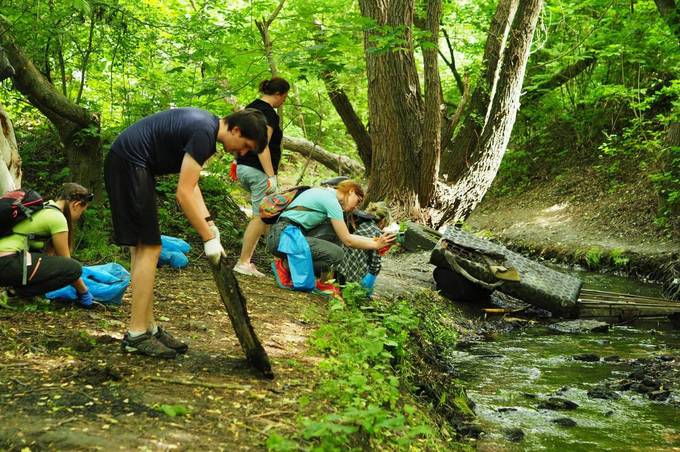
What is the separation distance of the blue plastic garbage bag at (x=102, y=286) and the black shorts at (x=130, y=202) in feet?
→ 4.79

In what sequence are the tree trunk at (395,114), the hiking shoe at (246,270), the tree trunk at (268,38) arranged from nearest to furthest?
1. the hiking shoe at (246,270)
2. the tree trunk at (268,38)
3. the tree trunk at (395,114)

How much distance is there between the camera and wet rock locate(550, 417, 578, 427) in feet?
15.9

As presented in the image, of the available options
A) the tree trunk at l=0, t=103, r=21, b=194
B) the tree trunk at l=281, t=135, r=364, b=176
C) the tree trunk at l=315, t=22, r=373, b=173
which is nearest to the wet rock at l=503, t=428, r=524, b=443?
the tree trunk at l=0, t=103, r=21, b=194

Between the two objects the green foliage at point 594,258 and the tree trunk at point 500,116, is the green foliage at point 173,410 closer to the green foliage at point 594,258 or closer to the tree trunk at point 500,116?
the tree trunk at point 500,116

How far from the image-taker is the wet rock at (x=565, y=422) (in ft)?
15.9

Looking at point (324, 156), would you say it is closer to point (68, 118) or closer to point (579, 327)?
point (68, 118)

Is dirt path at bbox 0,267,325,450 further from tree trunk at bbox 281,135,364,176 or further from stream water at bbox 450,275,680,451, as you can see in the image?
tree trunk at bbox 281,135,364,176

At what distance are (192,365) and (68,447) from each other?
4.18 ft

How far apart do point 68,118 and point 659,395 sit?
21.9 ft

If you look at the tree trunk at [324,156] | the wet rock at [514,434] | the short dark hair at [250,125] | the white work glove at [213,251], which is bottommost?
the wet rock at [514,434]

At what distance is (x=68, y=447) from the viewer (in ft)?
8.71

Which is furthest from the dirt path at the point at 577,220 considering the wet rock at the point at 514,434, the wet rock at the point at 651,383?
the wet rock at the point at 514,434

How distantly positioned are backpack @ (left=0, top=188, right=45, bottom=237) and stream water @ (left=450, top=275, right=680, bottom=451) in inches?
140

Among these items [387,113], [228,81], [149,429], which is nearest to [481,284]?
[387,113]
